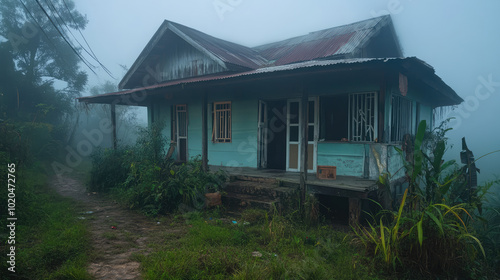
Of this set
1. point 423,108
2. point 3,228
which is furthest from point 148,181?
point 423,108

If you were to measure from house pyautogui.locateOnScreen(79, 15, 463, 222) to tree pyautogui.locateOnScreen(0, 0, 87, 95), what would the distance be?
40.8ft

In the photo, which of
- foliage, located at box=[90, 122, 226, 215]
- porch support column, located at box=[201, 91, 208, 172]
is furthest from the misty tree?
porch support column, located at box=[201, 91, 208, 172]

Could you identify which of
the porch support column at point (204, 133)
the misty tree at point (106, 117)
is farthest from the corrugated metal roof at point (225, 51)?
the misty tree at point (106, 117)

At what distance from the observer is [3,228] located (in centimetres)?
462

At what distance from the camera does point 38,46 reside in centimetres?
2069

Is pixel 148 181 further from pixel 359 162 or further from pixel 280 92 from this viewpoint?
pixel 359 162

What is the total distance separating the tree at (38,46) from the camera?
1956 cm

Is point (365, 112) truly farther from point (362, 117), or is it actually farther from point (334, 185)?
point (334, 185)

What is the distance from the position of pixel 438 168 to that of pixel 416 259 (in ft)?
4.20

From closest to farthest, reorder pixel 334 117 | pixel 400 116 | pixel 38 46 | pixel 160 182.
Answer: pixel 160 182, pixel 334 117, pixel 400 116, pixel 38 46

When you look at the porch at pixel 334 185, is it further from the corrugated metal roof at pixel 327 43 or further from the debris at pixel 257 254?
the corrugated metal roof at pixel 327 43

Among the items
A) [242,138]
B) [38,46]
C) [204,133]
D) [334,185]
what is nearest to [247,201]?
[334,185]

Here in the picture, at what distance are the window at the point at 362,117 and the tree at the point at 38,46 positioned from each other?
737 inches

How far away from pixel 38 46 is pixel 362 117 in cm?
2373
